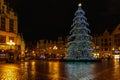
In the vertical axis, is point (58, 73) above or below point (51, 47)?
below

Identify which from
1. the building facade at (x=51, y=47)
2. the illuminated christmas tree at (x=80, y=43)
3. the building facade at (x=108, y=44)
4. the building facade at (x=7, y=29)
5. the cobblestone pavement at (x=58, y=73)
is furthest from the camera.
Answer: the building facade at (x=51, y=47)

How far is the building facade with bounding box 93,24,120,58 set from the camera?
122m

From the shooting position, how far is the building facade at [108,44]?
399ft

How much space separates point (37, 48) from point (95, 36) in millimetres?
58511

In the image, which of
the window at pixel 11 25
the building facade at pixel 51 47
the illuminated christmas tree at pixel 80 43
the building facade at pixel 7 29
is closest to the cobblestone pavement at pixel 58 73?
the building facade at pixel 7 29

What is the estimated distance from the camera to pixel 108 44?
5084 inches

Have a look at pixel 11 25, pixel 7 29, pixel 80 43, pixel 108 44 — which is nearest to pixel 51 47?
pixel 108 44

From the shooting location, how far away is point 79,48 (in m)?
63.5

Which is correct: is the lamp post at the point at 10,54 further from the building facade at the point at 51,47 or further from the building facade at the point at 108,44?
the building facade at the point at 51,47

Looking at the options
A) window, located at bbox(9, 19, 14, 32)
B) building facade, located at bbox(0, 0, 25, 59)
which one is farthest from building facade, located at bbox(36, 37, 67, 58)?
window, located at bbox(9, 19, 14, 32)

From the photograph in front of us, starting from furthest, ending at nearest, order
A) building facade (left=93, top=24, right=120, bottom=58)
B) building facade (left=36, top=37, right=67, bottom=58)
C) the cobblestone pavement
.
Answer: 1. building facade (left=36, top=37, right=67, bottom=58)
2. building facade (left=93, top=24, right=120, bottom=58)
3. the cobblestone pavement

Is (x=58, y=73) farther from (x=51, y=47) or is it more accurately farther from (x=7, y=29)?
(x=51, y=47)

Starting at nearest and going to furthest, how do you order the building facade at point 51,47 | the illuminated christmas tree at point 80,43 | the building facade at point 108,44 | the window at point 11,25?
the window at point 11,25 < the illuminated christmas tree at point 80,43 < the building facade at point 108,44 < the building facade at point 51,47

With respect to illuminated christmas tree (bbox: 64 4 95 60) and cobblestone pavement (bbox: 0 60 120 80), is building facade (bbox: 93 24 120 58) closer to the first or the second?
illuminated christmas tree (bbox: 64 4 95 60)
